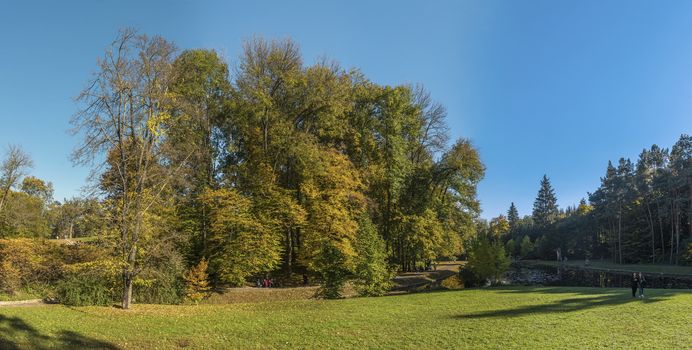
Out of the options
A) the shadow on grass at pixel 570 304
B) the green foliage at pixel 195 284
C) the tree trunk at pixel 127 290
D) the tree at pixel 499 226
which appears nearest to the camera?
the shadow on grass at pixel 570 304

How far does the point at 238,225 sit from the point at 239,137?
9304 mm

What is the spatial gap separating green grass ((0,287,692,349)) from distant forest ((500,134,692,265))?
154ft

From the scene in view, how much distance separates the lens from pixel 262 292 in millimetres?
28578

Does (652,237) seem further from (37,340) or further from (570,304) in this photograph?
(37,340)

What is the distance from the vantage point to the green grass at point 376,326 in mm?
11219

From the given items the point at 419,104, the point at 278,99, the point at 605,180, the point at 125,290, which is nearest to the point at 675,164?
the point at 605,180

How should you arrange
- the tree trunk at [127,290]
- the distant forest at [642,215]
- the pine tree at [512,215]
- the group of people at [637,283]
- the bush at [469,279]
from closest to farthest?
1. the tree trunk at [127,290]
2. the group of people at [637,283]
3. the bush at [469,279]
4. the distant forest at [642,215]
5. the pine tree at [512,215]

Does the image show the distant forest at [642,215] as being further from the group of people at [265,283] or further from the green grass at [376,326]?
the group of people at [265,283]

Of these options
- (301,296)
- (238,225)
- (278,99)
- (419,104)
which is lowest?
(301,296)

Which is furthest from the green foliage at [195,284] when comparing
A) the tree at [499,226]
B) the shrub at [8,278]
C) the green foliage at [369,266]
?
the tree at [499,226]

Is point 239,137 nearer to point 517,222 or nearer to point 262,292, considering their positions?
point 262,292

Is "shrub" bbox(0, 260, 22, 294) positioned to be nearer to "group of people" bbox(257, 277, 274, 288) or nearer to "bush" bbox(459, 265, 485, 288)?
"group of people" bbox(257, 277, 274, 288)

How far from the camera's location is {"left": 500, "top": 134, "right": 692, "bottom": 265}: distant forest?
196 feet

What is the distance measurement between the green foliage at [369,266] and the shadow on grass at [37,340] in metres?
17.9
